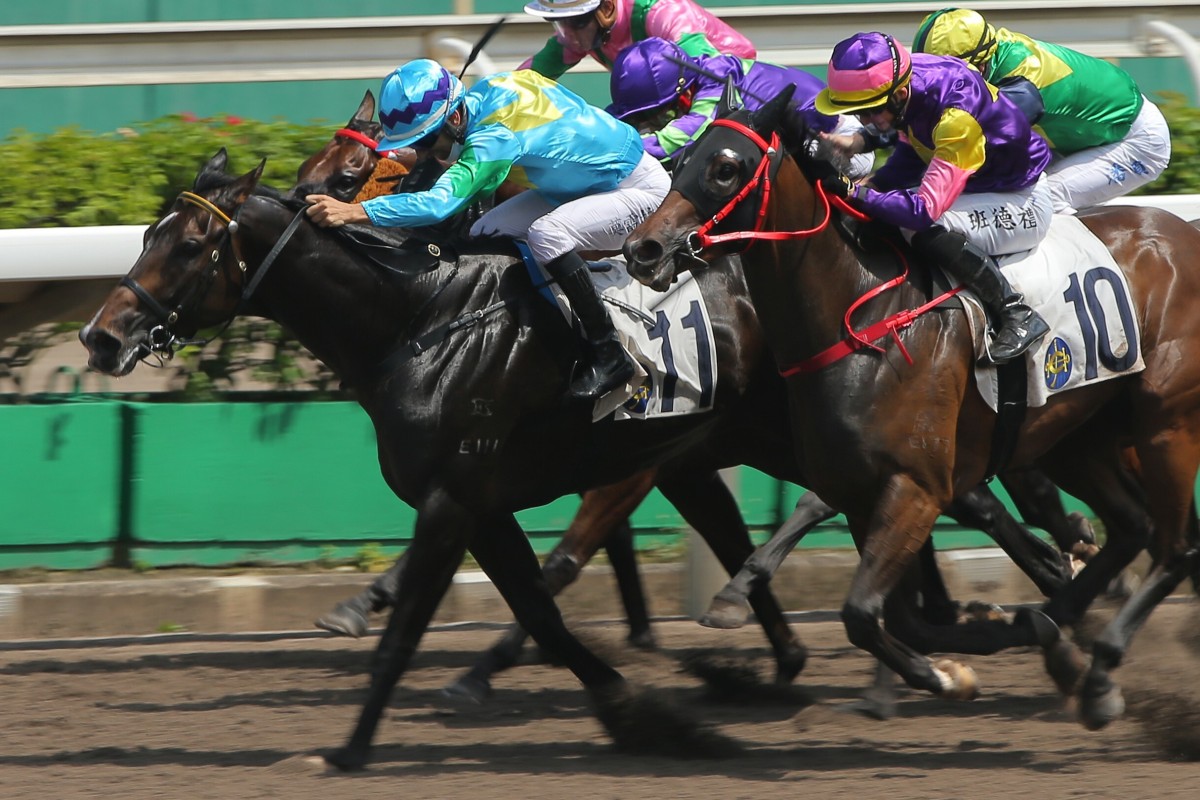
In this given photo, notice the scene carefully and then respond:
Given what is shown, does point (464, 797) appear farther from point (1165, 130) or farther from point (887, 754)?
point (1165, 130)

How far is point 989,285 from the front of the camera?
18.6 feet

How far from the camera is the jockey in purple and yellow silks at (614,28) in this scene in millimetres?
6934

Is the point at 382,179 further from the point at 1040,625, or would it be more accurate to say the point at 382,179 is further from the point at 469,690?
the point at 1040,625

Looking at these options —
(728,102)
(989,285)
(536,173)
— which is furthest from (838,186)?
(536,173)

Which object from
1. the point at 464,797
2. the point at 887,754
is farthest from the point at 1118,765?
the point at 464,797

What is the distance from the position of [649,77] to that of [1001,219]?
1500mm

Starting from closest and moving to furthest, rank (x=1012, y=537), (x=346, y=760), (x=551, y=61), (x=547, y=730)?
(x=346, y=760)
(x=547, y=730)
(x=1012, y=537)
(x=551, y=61)

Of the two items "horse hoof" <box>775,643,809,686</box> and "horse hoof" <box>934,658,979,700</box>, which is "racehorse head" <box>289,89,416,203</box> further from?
"horse hoof" <box>934,658,979,700</box>

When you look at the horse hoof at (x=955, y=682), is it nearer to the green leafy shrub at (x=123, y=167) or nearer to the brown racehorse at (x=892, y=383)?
the brown racehorse at (x=892, y=383)

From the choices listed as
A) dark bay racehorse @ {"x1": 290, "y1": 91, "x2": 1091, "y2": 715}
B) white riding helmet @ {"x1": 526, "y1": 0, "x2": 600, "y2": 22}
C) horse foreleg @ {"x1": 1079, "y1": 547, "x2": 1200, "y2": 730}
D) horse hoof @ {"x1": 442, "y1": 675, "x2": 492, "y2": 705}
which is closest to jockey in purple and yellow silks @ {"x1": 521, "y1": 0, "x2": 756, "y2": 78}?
white riding helmet @ {"x1": 526, "y1": 0, "x2": 600, "y2": 22}

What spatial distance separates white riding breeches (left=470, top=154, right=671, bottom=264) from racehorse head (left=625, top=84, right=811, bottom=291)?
0.65 m

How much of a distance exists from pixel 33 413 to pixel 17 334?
1.59 ft

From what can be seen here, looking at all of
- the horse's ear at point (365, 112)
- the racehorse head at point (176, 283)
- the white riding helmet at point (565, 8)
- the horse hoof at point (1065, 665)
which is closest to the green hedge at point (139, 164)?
the horse's ear at point (365, 112)

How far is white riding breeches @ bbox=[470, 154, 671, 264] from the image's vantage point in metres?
5.91
